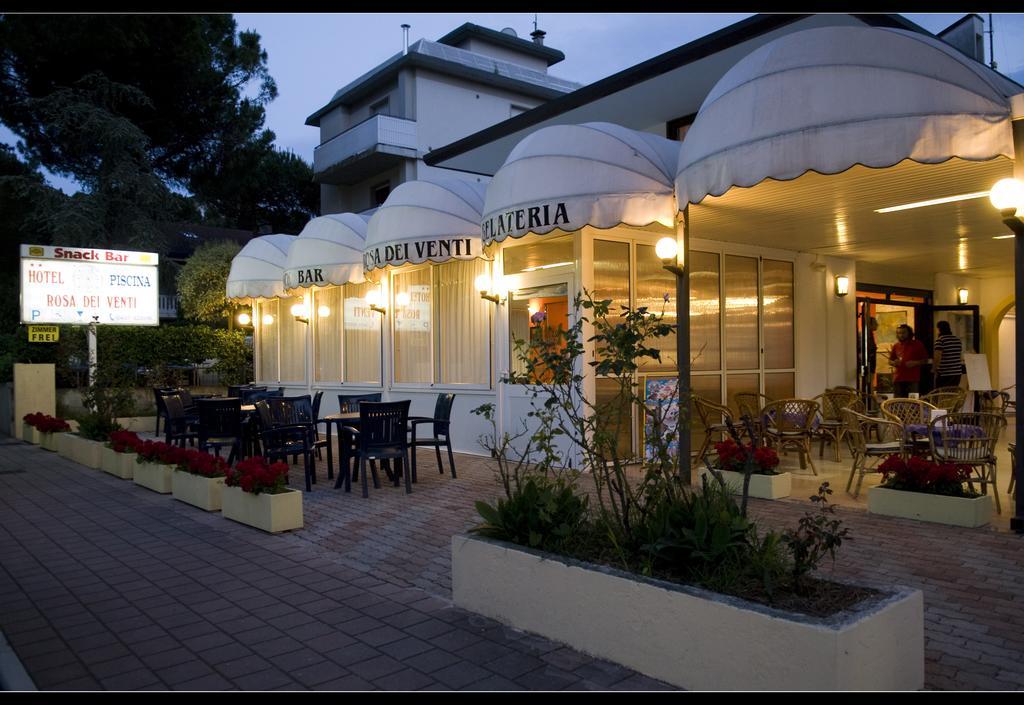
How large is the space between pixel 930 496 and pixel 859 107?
10.6 feet

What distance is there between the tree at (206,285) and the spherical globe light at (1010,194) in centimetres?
1664

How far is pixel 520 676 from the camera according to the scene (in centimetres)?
329

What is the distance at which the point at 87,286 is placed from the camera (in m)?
13.5

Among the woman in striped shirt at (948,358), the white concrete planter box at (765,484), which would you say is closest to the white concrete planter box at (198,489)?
the white concrete planter box at (765,484)

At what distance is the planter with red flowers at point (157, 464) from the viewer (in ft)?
26.7

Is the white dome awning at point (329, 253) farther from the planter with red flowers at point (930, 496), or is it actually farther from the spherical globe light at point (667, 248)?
the planter with red flowers at point (930, 496)

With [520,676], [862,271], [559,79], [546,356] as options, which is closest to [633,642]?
[520,676]

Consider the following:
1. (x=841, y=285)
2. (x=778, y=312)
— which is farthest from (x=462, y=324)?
(x=841, y=285)

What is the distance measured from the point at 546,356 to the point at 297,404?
6580 mm

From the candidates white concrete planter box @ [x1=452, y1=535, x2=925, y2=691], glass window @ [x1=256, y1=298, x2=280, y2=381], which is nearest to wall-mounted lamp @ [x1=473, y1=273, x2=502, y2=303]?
white concrete planter box @ [x1=452, y1=535, x2=925, y2=691]

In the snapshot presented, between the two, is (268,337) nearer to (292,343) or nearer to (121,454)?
(292,343)

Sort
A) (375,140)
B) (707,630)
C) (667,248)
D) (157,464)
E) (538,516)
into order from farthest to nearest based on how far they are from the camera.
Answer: (375,140), (157,464), (667,248), (538,516), (707,630)

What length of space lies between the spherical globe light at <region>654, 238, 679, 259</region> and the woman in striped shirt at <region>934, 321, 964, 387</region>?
6.15 m
